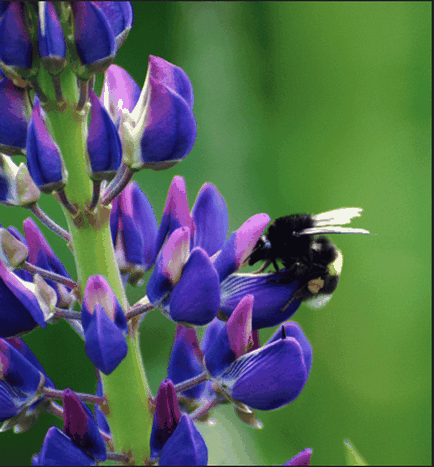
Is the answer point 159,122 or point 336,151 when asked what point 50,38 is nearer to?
point 159,122

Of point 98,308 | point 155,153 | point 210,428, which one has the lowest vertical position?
point 210,428

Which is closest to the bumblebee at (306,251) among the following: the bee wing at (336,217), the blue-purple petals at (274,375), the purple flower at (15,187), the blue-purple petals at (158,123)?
the bee wing at (336,217)

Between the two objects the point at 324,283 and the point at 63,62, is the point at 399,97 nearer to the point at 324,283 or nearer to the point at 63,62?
the point at 324,283

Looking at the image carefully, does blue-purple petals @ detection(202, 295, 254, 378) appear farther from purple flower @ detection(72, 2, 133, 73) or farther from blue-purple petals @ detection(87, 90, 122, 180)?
purple flower @ detection(72, 2, 133, 73)

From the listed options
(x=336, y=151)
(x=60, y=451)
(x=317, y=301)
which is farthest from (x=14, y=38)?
(x=336, y=151)

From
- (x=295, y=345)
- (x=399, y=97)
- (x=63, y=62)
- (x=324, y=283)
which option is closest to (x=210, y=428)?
(x=324, y=283)

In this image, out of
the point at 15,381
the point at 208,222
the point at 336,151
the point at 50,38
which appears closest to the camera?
the point at 50,38

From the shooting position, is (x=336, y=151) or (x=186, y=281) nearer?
(x=186, y=281)
